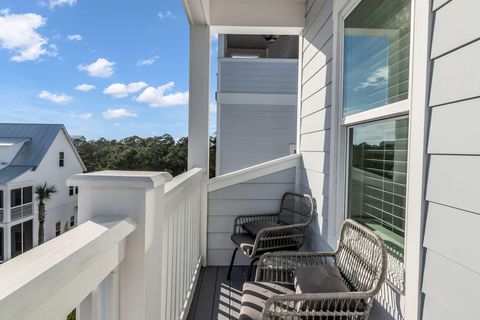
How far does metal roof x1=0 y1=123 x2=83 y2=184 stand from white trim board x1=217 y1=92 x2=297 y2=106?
16.2 feet

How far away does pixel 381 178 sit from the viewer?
5.57 ft

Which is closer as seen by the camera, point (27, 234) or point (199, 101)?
point (27, 234)

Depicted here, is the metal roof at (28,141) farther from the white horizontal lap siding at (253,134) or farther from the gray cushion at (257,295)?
the white horizontal lap siding at (253,134)

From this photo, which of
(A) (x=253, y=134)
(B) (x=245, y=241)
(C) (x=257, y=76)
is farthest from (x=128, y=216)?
(C) (x=257, y=76)

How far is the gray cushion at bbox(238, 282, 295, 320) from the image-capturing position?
157cm

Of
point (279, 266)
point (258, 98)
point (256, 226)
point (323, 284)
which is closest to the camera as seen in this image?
point (323, 284)

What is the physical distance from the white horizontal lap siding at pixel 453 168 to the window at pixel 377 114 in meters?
0.27

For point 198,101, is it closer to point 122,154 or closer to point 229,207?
point 229,207

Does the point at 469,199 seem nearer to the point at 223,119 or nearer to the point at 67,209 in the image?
the point at 67,209

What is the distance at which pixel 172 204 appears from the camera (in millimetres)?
1520

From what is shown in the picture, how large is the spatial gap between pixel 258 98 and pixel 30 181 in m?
5.44

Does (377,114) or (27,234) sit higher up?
(377,114)

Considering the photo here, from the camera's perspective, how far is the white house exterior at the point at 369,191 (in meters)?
0.76

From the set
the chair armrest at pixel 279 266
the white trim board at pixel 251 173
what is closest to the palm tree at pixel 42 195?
the chair armrest at pixel 279 266
